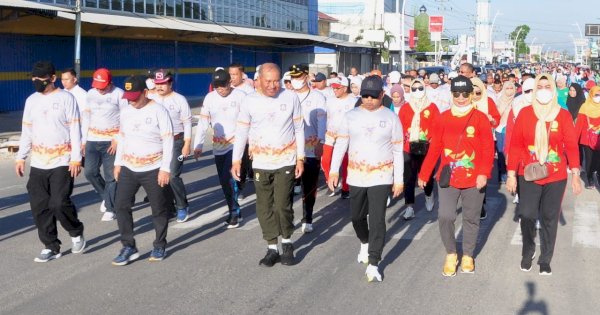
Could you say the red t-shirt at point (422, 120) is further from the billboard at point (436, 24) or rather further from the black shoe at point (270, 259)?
the billboard at point (436, 24)

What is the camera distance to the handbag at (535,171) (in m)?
7.09

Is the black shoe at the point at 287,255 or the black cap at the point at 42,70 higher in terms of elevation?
the black cap at the point at 42,70

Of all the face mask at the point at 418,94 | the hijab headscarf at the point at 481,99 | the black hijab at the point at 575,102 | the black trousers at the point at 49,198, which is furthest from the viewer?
the black hijab at the point at 575,102

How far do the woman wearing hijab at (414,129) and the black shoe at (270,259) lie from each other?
9.48 ft

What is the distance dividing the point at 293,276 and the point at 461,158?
184cm

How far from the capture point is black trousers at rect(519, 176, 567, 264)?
720 centimetres

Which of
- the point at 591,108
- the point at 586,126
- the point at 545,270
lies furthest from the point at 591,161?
the point at 545,270

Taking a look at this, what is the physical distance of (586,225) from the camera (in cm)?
998

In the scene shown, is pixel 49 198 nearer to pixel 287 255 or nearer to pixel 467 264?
pixel 287 255

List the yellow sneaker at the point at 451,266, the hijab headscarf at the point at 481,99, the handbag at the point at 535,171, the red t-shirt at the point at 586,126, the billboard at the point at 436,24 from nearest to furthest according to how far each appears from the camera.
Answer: the handbag at the point at 535,171 < the yellow sneaker at the point at 451,266 < the hijab headscarf at the point at 481,99 < the red t-shirt at the point at 586,126 < the billboard at the point at 436,24

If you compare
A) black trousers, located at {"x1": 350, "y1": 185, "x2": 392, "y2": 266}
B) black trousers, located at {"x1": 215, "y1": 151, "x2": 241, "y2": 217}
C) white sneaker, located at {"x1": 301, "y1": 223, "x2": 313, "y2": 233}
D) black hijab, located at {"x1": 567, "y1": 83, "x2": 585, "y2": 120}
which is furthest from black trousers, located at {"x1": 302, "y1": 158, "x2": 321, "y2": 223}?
black hijab, located at {"x1": 567, "y1": 83, "x2": 585, "y2": 120}

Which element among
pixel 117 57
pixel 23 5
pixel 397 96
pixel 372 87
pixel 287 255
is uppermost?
pixel 23 5

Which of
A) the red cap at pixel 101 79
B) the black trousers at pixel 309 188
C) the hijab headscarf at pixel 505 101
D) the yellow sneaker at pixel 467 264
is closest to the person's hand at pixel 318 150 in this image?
the black trousers at pixel 309 188

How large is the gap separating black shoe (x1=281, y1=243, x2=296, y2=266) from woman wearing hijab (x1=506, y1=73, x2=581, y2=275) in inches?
83.9
